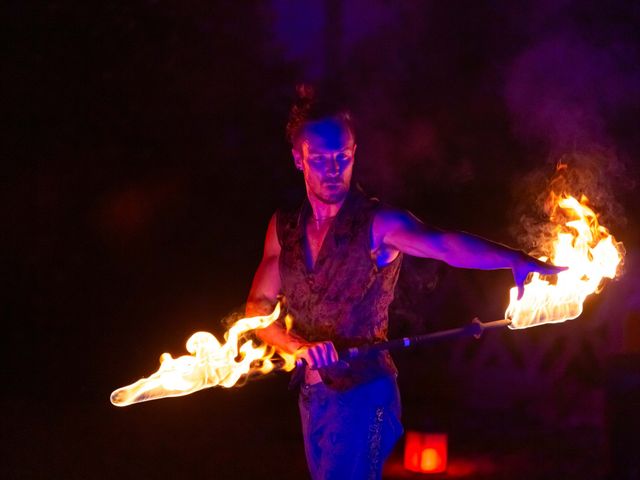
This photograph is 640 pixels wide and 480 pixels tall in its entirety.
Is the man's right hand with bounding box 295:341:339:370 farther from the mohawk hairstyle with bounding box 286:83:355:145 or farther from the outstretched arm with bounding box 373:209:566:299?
the mohawk hairstyle with bounding box 286:83:355:145

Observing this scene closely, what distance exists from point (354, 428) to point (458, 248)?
32.3 inches

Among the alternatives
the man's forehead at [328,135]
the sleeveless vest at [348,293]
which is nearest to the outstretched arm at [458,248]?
the sleeveless vest at [348,293]

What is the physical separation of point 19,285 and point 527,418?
17.1 ft

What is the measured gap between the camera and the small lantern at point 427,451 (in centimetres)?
642

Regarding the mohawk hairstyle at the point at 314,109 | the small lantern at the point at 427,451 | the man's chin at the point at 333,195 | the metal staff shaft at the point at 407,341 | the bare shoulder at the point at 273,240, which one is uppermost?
the mohawk hairstyle at the point at 314,109

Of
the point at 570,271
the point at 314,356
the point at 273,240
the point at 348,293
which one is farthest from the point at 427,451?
the point at 314,356

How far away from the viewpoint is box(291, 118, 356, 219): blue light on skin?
11.7 ft

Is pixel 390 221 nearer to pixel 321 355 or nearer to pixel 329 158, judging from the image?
pixel 329 158

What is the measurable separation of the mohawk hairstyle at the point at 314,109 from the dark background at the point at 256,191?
2.95 meters

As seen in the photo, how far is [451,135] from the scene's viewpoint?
283 inches

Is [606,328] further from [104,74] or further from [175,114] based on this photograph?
[104,74]

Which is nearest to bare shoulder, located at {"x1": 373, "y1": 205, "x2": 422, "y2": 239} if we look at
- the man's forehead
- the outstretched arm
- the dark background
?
the outstretched arm

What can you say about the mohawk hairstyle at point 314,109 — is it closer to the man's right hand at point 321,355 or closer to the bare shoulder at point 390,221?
the bare shoulder at point 390,221

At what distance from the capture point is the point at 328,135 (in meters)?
3.56
